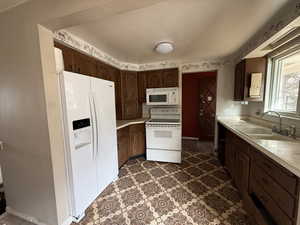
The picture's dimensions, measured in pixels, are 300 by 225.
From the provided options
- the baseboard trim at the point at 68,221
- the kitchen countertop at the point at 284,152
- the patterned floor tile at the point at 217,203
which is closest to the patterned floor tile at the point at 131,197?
the baseboard trim at the point at 68,221

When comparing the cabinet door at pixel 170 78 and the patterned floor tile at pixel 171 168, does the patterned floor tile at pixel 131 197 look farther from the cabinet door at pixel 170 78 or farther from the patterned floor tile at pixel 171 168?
the cabinet door at pixel 170 78

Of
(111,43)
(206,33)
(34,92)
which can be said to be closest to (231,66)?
(206,33)

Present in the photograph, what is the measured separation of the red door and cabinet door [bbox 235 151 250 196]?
8.28ft

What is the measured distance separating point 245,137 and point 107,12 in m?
1.93

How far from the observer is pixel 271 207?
113 cm

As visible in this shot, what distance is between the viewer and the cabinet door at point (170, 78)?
116 inches

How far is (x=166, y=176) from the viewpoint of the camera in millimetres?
2363

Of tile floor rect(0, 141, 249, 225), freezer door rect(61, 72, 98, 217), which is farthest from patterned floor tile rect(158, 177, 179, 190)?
freezer door rect(61, 72, 98, 217)

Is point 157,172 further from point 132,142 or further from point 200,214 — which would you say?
point 200,214

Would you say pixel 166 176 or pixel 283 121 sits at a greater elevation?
pixel 283 121

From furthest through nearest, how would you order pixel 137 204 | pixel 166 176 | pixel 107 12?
1. pixel 166 176
2. pixel 137 204
3. pixel 107 12

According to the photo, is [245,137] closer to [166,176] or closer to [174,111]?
[166,176]

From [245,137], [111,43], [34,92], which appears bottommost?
[245,137]

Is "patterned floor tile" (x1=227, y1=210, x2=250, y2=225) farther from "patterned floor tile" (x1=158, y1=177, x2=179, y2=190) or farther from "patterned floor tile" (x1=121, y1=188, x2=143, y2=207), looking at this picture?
"patterned floor tile" (x1=121, y1=188, x2=143, y2=207)
